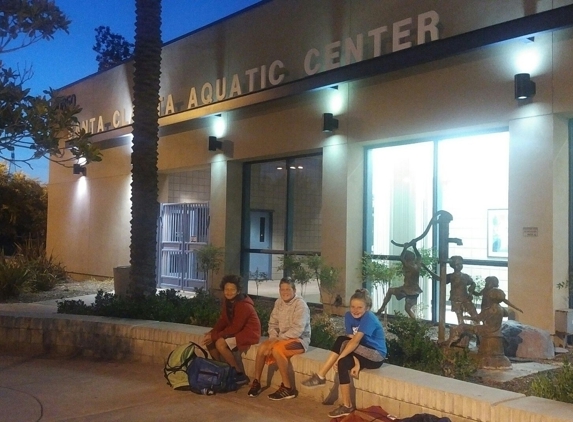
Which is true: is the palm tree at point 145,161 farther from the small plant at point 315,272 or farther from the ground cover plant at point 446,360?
the small plant at point 315,272

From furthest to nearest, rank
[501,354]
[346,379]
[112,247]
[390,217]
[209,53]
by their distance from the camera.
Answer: [112,247], [209,53], [390,217], [501,354], [346,379]

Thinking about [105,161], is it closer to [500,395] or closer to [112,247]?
[112,247]

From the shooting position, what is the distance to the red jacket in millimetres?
7227

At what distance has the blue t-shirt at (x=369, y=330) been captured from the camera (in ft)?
20.1

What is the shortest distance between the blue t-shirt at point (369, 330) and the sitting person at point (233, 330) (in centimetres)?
143

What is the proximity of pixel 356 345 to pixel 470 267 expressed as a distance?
5.21 m

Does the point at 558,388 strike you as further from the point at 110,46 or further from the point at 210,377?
the point at 110,46

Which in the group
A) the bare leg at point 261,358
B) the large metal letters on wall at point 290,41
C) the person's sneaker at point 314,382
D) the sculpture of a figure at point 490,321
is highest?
the large metal letters on wall at point 290,41

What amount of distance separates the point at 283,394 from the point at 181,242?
1046 centimetres

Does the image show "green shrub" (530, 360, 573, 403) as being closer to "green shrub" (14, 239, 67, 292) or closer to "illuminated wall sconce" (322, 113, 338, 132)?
"illuminated wall sconce" (322, 113, 338, 132)

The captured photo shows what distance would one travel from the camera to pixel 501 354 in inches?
279

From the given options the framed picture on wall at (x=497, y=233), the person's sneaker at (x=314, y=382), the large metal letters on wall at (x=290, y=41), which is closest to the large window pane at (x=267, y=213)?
the large metal letters on wall at (x=290, y=41)

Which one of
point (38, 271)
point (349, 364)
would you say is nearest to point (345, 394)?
point (349, 364)

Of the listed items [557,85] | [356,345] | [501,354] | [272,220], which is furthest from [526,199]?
[272,220]
